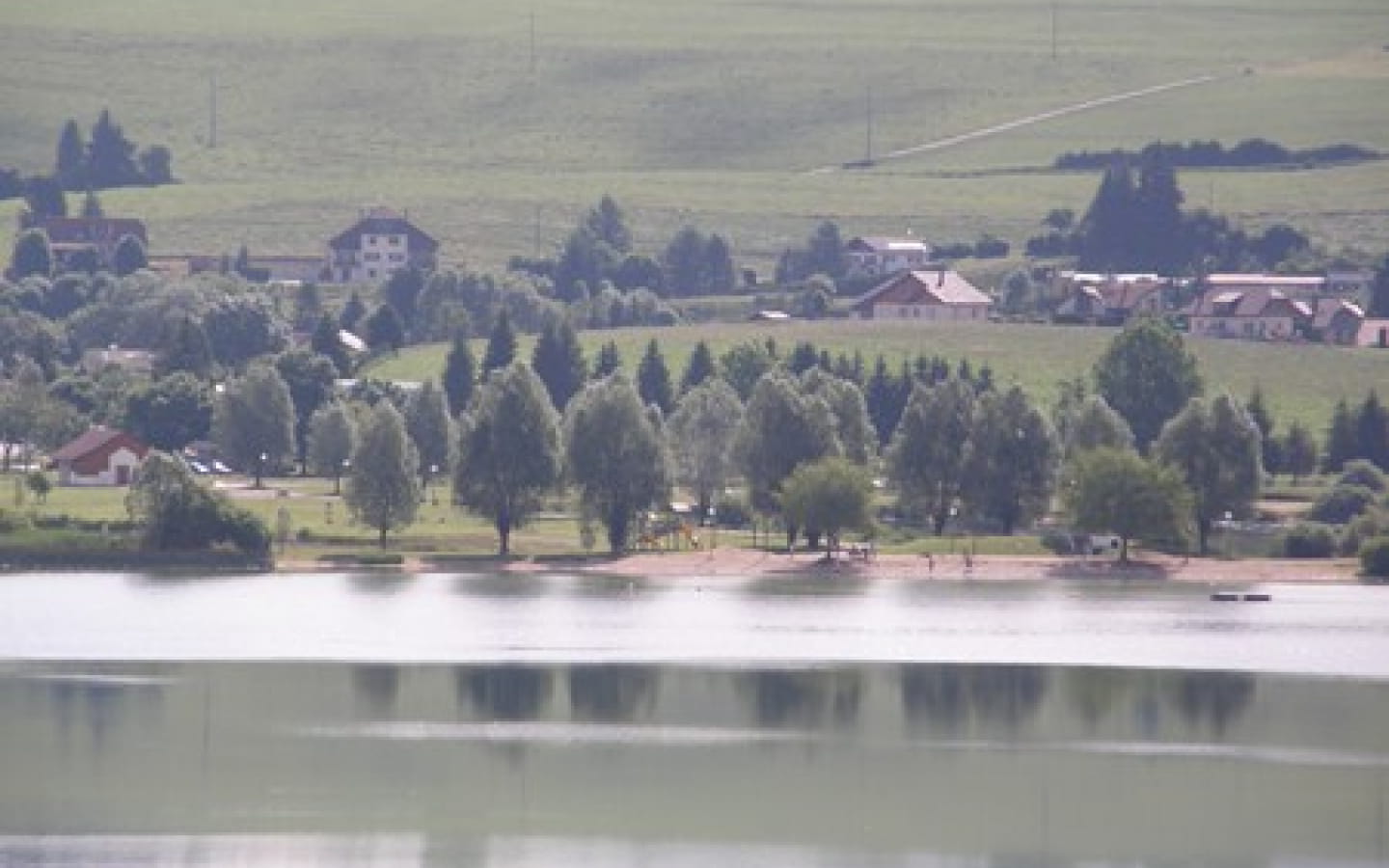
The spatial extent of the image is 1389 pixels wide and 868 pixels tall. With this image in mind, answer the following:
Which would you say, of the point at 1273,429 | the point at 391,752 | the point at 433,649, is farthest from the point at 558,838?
the point at 1273,429

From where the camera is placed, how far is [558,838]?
59000mm

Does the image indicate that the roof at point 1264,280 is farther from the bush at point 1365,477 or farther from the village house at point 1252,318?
the bush at point 1365,477

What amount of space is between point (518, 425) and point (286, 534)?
6.55 meters

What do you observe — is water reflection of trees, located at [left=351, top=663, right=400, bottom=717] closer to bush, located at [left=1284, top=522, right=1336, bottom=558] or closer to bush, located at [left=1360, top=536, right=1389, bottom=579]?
bush, located at [left=1360, top=536, right=1389, bottom=579]

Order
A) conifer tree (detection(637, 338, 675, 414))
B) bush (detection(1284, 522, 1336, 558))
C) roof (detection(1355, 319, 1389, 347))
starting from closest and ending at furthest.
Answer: bush (detection(1284, 522, 1336, 558)) → conifer tree (detection(637, 338, 675, 414)) → roof (detection(1355, 319, 1389, 347))

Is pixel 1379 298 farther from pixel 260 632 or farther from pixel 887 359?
pixel 260 632

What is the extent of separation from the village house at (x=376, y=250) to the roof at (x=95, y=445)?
69712mm

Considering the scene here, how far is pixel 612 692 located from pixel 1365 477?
50.1 meters

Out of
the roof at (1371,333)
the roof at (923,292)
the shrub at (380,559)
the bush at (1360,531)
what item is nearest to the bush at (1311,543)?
the bush at (1360,531)

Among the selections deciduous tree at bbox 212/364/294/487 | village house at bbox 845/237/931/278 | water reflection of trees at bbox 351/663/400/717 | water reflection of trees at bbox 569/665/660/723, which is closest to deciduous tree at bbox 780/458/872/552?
deciduous tree at bbox 212/364/294/487

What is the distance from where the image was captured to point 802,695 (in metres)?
74.6

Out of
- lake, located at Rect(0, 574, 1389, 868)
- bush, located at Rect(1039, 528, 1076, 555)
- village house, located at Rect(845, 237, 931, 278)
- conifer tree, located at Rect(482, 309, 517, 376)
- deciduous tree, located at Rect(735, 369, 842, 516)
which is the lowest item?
lake, located at Rect(0, 574, 1389, 868)

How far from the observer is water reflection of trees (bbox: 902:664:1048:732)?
72062 millimetres

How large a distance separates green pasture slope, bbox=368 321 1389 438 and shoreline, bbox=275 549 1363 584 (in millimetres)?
33602
